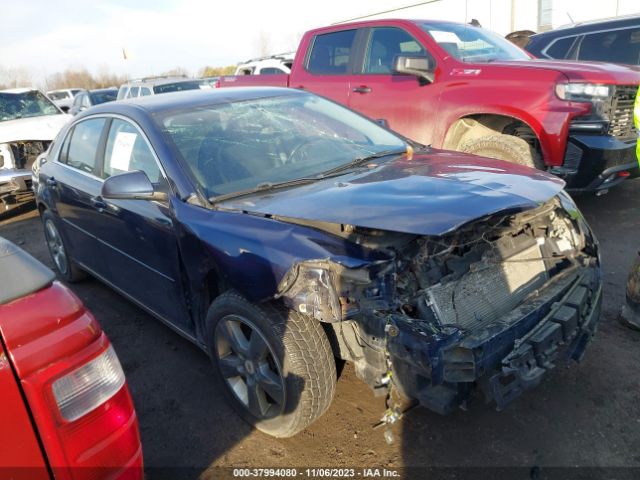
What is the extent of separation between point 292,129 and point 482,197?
4.96 feet

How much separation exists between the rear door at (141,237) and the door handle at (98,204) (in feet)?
0.11

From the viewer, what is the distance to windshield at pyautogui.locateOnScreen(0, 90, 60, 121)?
8.67m

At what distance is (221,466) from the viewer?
2.47 meters

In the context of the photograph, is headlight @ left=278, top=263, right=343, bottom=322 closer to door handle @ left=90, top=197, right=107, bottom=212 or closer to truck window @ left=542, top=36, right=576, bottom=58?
door handle @ left=90, top=197, right=107, bottom=212

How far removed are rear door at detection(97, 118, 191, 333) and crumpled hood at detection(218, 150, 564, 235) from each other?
0.50 metres

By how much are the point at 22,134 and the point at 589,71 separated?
25.2 feet

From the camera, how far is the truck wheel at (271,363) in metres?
2.32

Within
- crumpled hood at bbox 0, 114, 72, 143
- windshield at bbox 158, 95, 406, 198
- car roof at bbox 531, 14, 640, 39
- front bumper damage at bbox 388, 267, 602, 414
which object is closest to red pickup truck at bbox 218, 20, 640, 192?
windshield at bbox 158, 95, 406, 198

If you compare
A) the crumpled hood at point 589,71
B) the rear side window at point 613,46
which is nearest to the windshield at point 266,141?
the crumpled hood at point 589,71

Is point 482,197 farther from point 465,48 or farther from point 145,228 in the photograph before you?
point 465,48

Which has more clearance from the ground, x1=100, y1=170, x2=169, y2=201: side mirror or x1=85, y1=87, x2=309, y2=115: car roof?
x1=85, y1=87, x2=309, y2=115: car roof

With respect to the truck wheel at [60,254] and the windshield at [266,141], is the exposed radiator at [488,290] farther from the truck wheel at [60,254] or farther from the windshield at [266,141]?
the truck wheel at [60,254]

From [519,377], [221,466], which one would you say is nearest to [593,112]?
[519,377]

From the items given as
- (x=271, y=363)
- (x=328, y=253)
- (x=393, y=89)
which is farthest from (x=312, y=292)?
(x=393, y=89)
